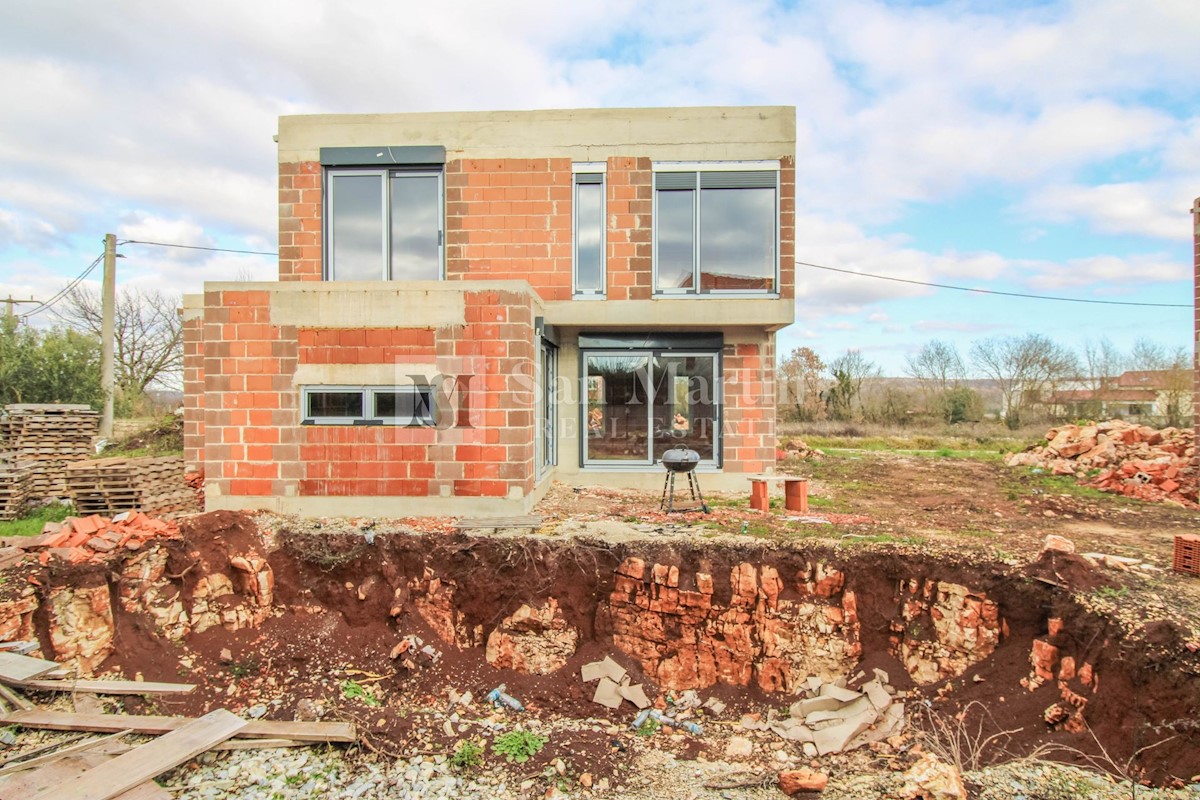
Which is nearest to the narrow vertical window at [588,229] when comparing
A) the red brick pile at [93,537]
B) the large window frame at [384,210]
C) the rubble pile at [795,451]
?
the large window frame at [384,210]

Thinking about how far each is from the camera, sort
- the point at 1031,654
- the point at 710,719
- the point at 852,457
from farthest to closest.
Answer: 1. the point at 852,457
2. the point at 710,719
3. the point at 1031,654

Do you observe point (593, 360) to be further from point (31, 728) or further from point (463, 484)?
point (31, 728)

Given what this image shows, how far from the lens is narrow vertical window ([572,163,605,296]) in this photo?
10320mm

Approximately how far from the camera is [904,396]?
87.7 feet

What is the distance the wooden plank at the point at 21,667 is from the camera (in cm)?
536

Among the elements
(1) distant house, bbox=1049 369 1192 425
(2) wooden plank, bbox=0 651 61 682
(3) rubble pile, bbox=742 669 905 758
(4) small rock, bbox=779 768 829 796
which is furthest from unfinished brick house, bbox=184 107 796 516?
(1) distant house, bbox=1049 369 1192 425

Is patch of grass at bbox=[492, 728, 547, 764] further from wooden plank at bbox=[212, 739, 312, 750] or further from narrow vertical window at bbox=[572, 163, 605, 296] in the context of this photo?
narrow vertical window at bbox=[572, 163, 605, 296]

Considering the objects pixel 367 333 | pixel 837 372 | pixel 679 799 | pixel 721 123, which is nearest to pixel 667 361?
pixel 721 123

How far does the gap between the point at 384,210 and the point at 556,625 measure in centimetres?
759

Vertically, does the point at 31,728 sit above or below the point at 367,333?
below

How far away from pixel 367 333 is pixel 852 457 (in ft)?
45.3

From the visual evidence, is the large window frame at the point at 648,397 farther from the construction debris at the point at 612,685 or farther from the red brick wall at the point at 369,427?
the construction debris at the point at 612,685

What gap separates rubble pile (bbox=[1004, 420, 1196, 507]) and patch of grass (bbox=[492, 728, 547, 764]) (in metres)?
11.3

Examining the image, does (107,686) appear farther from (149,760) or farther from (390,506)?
(390,506)
